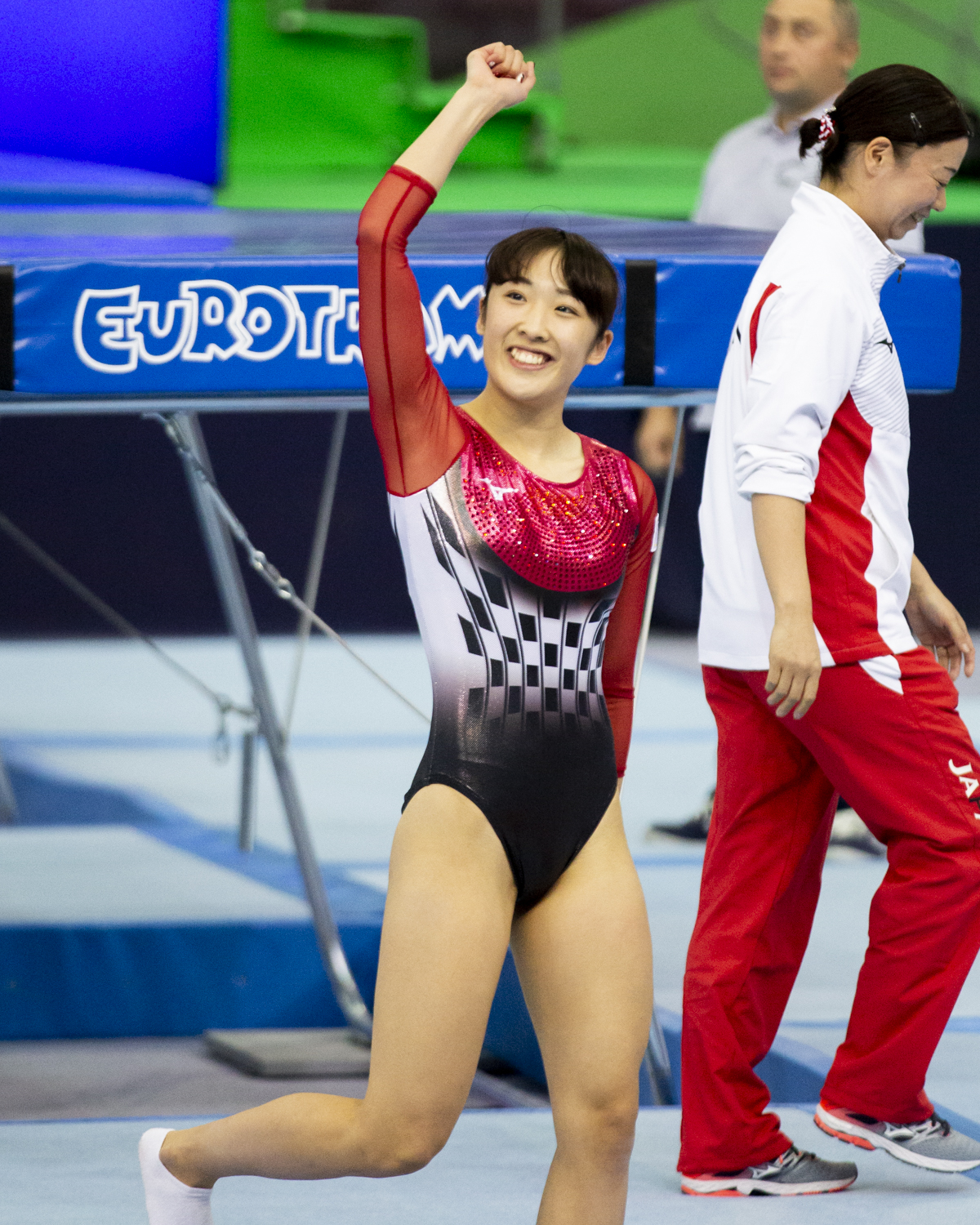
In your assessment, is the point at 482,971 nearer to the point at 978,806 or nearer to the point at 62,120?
the point at 978,806

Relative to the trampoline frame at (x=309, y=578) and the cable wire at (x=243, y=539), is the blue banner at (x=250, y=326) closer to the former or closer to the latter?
the trampoline frame at (x=309, y=578)

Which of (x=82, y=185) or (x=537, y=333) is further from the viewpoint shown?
(x=82, y=185)

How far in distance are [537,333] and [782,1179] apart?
1.30m

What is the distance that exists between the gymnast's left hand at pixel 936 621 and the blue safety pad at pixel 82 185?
2.93 metres

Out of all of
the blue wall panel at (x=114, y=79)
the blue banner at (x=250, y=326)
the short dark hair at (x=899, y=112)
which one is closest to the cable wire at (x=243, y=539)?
the blue banner at (x=250, y=326)

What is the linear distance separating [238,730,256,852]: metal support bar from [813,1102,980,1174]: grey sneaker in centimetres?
264

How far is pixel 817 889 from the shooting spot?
274 cm

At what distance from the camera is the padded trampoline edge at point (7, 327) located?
2795 millimetres

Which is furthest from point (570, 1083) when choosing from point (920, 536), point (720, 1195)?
point (920, 536)

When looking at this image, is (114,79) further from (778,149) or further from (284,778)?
(284,778)

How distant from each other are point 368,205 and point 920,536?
7578 mm

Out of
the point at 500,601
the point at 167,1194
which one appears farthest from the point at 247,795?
the point at 500,601

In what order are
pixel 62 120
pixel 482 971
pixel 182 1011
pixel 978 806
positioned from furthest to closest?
1. pixel 62 120
2. pixel 182 1011
3. pixel 978 806
4. pixel 482 971

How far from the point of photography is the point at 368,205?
6.80 feet
